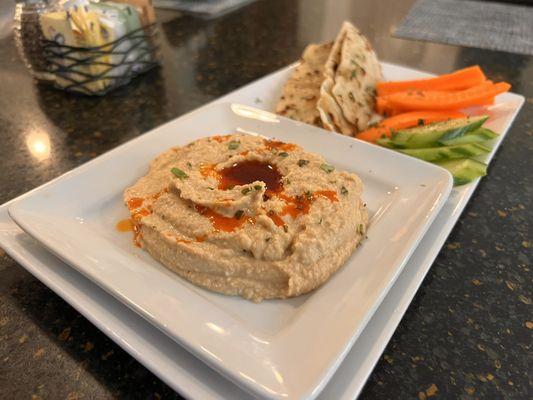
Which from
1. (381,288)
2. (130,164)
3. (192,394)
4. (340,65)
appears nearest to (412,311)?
(381,288)

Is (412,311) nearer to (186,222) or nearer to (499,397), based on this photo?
(499,397)

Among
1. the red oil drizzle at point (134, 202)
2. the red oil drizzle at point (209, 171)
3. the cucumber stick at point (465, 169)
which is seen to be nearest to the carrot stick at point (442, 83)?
the cucumber stick at point (465, 169)

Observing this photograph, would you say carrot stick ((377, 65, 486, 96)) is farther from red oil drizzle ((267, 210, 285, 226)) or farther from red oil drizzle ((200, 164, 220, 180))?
red oil drizzle ((267, 210, 285, 226))

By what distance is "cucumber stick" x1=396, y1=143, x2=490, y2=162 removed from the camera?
1816 mm

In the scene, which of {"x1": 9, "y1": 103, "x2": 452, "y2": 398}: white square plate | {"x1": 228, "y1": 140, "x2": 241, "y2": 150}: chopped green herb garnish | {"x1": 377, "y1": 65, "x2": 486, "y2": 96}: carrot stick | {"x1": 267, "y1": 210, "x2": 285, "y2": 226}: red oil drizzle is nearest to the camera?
{"x1": 9, "y1": 103, "x2": 452, "y2": 398}: white square plate

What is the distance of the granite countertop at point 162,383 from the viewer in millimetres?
1142

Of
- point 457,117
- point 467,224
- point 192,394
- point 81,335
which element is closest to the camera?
point 192,394

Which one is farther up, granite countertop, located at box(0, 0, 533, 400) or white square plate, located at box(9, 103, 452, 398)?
white square plate, located at box(9, 103, 452, 398)

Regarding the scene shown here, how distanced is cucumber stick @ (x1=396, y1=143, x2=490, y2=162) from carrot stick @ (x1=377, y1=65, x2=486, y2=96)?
58cm

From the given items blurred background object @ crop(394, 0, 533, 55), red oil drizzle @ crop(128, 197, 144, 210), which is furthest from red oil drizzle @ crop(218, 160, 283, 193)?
blurred background object @ crop(394, 0, 533, 55)

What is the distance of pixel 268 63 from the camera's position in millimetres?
3262

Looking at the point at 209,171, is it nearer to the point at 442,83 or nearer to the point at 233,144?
the point at 233,144

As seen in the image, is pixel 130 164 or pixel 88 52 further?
pixel 88 52

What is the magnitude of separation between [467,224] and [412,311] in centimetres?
53
